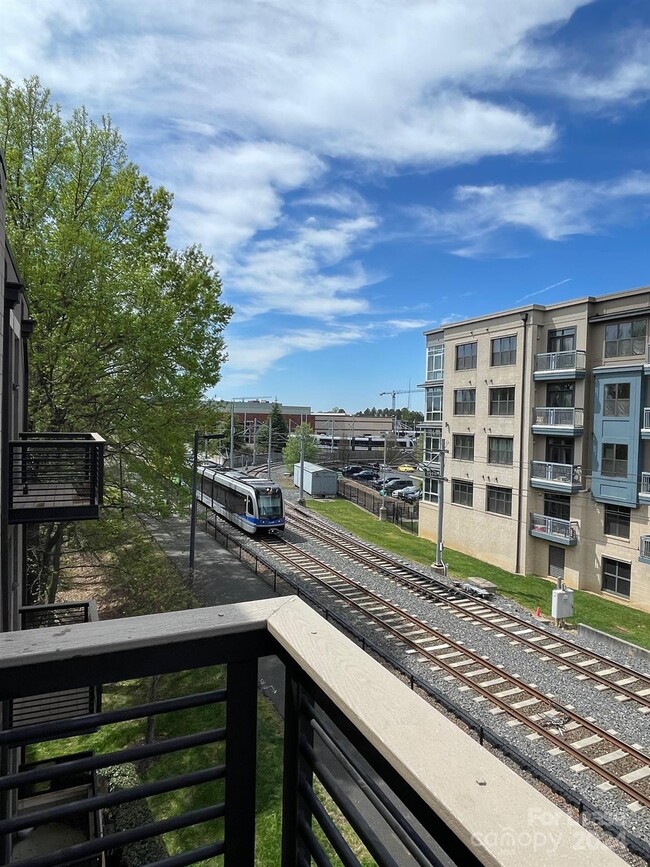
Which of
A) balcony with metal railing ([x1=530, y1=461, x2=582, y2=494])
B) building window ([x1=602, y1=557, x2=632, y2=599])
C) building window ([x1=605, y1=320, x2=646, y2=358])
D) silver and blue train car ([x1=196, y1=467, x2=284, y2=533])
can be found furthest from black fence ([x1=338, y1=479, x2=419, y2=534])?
building window ([x1=605, y1=320, x2=646, y2=358])

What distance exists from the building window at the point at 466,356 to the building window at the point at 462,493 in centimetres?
567

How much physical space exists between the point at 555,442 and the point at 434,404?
7.82 m

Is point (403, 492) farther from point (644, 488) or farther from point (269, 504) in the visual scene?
point (644, 488)

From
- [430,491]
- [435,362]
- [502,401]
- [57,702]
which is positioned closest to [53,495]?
[57,702]

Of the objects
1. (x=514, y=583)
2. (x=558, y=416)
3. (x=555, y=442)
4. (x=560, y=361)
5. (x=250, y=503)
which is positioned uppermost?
(x=560, y=361)

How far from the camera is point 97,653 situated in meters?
1.44

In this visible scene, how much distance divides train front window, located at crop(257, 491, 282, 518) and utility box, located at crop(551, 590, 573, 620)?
11.9 meters

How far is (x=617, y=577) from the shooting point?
20.1 m

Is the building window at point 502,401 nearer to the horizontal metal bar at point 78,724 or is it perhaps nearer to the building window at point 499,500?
the building window at point 499,500

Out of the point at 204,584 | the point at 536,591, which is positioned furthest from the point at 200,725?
the point at 536,591

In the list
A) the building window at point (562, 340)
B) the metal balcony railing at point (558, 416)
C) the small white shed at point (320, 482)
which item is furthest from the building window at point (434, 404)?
the small white shed at point (320, 482)

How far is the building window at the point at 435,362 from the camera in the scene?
28.3 m

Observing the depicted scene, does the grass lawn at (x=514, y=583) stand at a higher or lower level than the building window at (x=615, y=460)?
lower

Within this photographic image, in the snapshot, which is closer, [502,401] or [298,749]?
[298,749]
